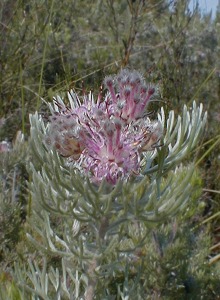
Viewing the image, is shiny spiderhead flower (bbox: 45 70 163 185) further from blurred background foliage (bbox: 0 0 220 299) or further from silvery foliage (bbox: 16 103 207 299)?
blurred background foliage (bbox: 0 0 220 299)

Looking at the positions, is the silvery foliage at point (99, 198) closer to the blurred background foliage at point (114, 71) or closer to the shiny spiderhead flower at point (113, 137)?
the shiny spiderhead flower at point (113, 137)

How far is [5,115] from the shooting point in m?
3.97

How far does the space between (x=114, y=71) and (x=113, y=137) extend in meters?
1.94

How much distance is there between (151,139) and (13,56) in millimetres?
2922

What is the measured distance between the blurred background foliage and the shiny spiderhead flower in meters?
0.31

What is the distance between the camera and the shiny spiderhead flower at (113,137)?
132 centimetres

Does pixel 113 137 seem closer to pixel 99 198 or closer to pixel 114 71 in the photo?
pixel 99 198

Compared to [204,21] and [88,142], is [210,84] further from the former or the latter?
[88,142]

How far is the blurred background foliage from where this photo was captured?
2.49 m

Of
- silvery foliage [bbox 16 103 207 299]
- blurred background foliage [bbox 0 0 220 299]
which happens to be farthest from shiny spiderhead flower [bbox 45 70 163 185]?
blurred background foliage [bbox 0 0 220 299]

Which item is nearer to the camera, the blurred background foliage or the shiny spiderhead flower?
the shiny spiderhead flower

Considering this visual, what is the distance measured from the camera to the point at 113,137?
4.28 feet

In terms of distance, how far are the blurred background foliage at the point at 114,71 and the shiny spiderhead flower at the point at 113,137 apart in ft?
1.00

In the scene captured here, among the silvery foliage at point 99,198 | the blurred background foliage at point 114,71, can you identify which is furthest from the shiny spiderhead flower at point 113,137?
the blurred background foliage at point 114,71
